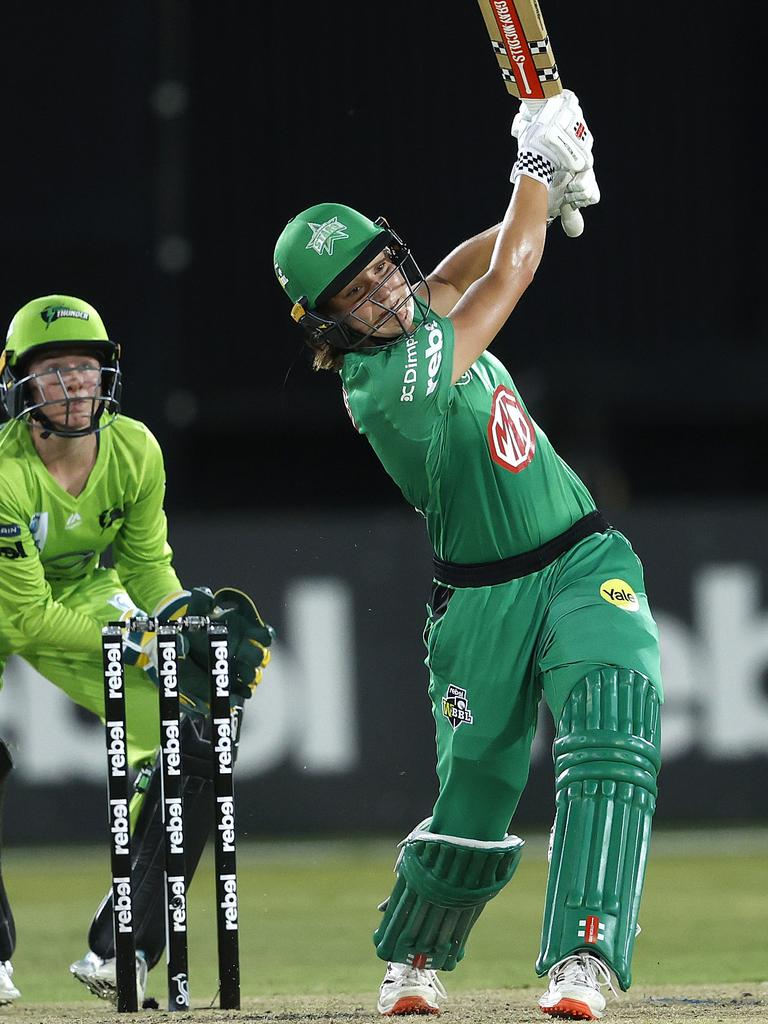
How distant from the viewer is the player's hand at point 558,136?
466 centimetres

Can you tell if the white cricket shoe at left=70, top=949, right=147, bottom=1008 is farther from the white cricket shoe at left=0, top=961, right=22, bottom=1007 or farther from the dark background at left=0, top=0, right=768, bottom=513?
the dark background at left=0, top=0, right=768, bottom=513

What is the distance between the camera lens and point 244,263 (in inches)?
503

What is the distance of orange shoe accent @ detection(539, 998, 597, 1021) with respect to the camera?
416cm

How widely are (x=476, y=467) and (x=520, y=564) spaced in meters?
0.29

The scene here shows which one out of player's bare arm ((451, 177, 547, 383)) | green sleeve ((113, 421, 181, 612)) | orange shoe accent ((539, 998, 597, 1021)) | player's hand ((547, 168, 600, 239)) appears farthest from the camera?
green sleeve ((113, 421, 181, 612))

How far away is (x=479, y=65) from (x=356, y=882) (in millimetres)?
6808

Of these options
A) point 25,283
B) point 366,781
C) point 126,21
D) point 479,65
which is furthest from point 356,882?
point 479,65

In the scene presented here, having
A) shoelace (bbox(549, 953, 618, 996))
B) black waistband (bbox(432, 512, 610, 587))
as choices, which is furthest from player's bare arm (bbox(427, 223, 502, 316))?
shoelace (bbox(549, 953, 618, 996))

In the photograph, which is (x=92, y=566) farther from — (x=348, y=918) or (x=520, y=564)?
(x=348, y=918)

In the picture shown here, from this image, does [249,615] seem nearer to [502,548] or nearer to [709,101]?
[502,548]

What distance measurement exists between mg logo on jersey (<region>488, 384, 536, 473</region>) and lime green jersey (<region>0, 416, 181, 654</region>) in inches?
63.6

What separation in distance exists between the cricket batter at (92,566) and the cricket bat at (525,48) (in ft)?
5.55

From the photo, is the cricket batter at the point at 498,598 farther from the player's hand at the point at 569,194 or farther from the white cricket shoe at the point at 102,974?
the white cricket shoe at the point at 102,974

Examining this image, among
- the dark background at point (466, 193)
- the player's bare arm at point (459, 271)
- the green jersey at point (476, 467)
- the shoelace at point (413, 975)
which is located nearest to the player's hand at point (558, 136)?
the player's bare arm at point (459, 271)
